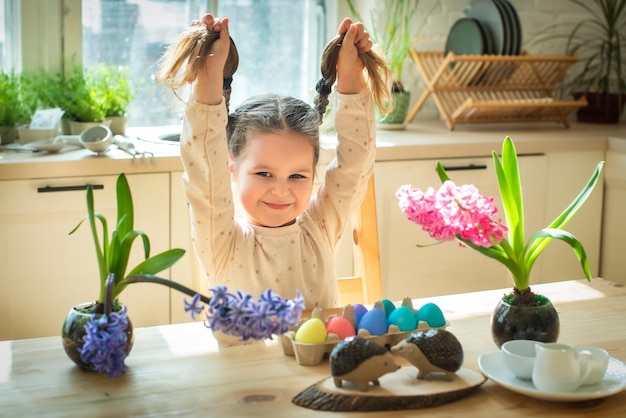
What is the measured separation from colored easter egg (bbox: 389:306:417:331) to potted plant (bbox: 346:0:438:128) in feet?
5.77

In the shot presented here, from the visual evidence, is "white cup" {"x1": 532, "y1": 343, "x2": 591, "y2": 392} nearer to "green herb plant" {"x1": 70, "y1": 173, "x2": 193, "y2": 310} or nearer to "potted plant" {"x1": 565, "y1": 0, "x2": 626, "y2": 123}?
"green herb plant" {"x1": 70, "y1": 173, "x2": 193, "y2": 310}

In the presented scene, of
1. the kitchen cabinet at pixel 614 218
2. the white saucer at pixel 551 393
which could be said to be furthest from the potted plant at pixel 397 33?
the white saucer at pixel 551 393

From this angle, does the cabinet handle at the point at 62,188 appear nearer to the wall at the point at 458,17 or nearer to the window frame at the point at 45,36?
the window frame at the point at 45,36

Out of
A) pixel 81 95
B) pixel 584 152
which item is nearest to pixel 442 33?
pixel 584 152

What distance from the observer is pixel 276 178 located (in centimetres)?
176

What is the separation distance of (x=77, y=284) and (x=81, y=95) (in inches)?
26.9

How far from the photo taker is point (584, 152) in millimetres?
3111

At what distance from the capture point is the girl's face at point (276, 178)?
1.76 meters

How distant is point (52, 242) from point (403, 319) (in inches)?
55.2

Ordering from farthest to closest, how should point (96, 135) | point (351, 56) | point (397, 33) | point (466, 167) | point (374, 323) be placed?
point (397, 33)
point (466, 167)
point (96, 135)
point (351, 56)
point (374, 323)

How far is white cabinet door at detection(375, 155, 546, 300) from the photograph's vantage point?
288 centimetres

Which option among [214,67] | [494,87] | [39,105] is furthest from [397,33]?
[214,67]

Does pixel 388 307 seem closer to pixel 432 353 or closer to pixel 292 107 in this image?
pixel 432 353

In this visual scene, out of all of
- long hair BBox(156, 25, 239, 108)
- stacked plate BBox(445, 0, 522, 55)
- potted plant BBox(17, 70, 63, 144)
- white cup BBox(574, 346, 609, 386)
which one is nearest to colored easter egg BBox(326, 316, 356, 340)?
white cup BBox(574, 346, 609, 386)
